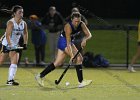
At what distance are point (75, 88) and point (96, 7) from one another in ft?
81.9

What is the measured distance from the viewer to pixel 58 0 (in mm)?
34406

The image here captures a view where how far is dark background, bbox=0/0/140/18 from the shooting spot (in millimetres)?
34594

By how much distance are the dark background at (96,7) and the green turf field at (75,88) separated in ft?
60.7

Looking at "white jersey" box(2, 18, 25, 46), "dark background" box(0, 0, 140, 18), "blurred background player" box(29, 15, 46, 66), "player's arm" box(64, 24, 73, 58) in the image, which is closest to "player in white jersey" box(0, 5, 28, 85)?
"white jersey" box(2, 18, 25, 46)

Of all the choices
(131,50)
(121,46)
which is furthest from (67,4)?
(131,50)

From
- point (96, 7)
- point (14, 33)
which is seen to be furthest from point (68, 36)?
point (96, 7)

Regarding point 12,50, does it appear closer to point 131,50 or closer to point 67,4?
point 131,50

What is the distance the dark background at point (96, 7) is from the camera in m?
34.6

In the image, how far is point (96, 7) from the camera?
36.4 m

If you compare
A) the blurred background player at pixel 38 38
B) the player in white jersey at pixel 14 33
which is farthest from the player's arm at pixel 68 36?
the blurred background player at pixel 38 38

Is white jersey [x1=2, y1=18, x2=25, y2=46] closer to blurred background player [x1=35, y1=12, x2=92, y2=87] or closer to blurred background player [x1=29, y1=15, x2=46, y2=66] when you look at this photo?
blurred background player [x1=35, y1=12, x2=92, y2=87]

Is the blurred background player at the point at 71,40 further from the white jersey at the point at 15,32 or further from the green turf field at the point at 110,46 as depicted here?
the green turf field at the point at 110,46

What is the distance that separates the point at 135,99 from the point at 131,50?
390 inches

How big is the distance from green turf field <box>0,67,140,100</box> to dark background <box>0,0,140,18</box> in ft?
60.7
